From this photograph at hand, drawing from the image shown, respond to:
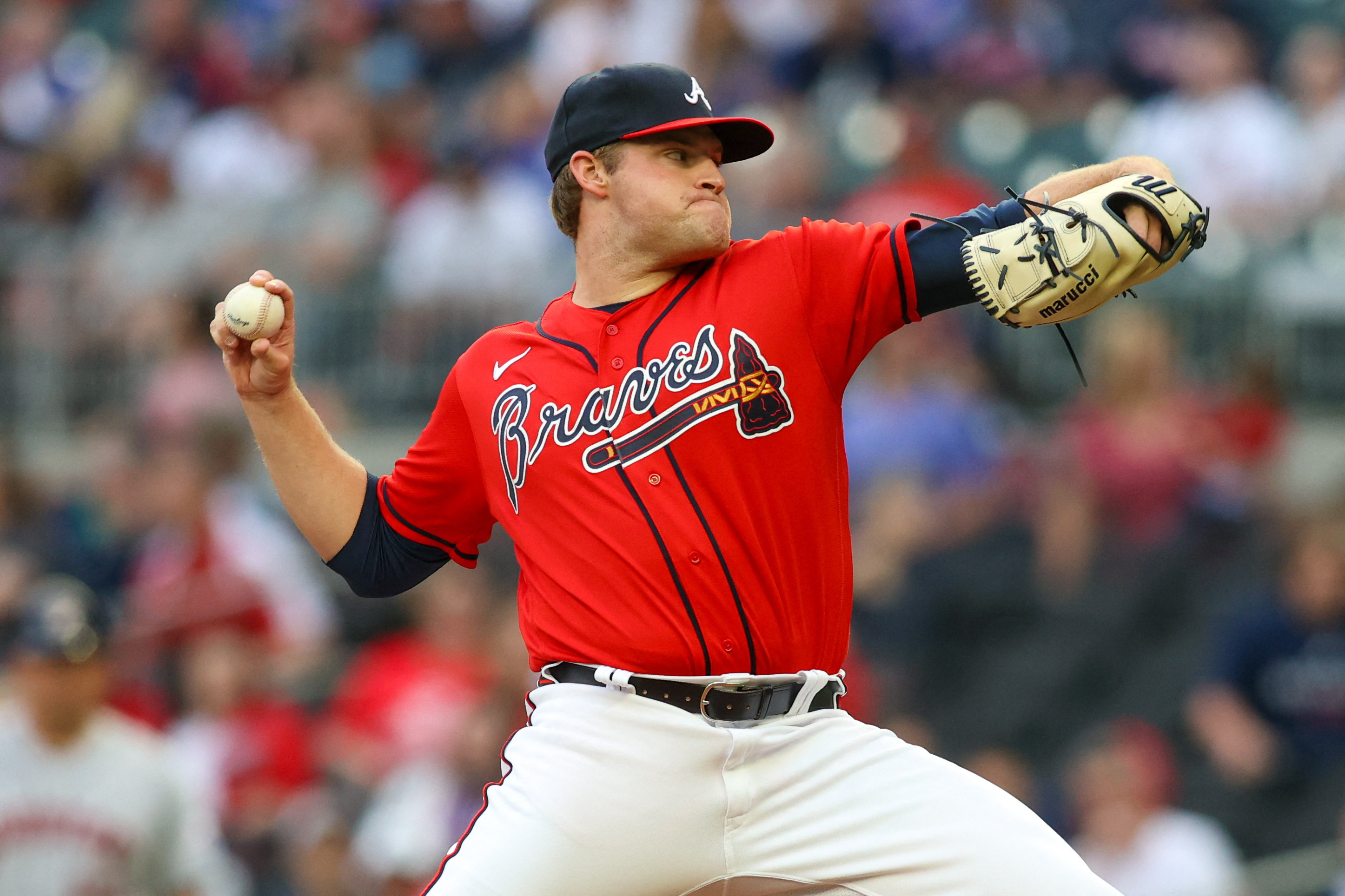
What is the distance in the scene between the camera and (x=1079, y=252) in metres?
3.03

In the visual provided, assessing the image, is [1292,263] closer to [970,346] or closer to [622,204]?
[970,346]

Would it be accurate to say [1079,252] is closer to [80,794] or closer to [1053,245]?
[1053,245]

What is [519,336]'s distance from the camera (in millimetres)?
3516

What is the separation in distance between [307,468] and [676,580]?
3.06ft

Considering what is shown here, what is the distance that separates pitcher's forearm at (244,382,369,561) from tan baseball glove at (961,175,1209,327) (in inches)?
55.6

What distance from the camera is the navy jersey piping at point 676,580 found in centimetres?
313

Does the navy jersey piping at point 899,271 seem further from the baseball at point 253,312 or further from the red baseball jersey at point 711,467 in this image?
the baseball at point 253,312

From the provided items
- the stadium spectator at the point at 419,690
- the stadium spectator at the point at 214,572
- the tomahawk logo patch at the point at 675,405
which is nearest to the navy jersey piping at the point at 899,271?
the tomahawk logo patch at the point at 675,405

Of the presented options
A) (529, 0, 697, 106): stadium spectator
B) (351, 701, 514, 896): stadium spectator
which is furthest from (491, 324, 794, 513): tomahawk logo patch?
(529, 0, 697, 106): stadium spectator

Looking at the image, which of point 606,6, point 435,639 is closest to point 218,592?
point 435,639

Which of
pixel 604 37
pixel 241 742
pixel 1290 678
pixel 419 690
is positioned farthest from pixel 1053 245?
pixel 604 37

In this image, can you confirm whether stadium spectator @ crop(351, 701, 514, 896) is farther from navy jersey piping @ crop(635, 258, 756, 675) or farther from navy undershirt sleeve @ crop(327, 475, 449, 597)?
navy jersey piping @ crop(635, 258, 756, 675)

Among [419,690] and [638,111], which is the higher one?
[638,111]

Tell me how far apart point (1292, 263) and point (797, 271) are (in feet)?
17.8
